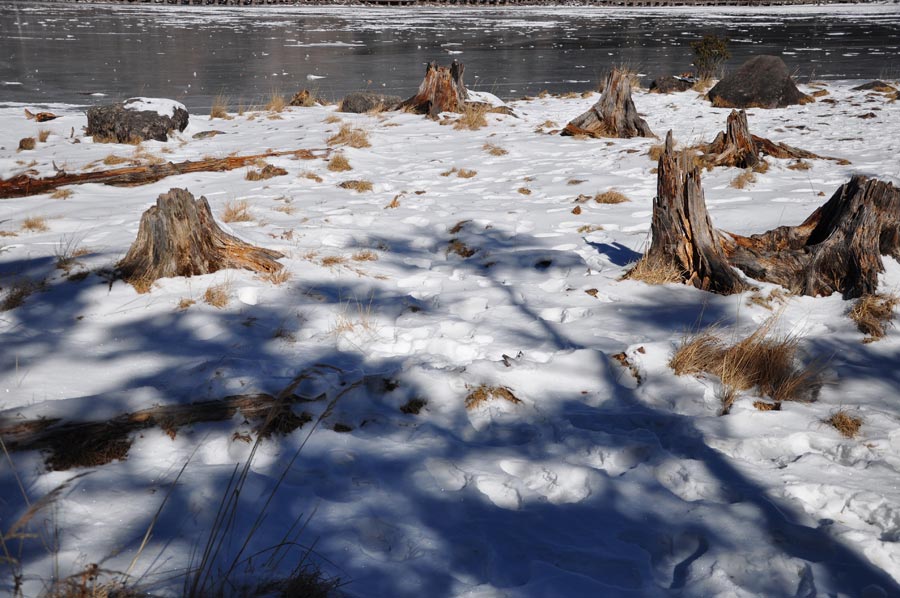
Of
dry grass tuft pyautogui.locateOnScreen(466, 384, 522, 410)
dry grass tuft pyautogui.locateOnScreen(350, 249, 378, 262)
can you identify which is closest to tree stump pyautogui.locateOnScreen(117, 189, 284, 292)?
dry grass tuft pyautogui.locateOnScreen(350, 249, 378, 262)

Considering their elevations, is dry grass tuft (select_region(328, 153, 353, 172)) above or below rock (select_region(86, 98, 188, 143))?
below

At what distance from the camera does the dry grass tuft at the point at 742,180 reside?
6.46 metres

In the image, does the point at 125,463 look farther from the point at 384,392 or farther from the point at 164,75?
the point at 164,75

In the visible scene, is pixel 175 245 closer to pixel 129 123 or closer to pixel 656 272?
pixel 656 272

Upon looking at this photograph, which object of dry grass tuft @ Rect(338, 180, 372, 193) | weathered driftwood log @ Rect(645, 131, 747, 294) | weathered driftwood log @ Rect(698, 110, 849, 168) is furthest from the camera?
weathered driftwood log @ Rect(698, 110, 849, 168)

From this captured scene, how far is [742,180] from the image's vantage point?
6.52 meters

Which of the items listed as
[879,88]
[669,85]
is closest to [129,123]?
[669,85]

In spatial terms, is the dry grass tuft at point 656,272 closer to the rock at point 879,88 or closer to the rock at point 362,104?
the rock at point 362,104

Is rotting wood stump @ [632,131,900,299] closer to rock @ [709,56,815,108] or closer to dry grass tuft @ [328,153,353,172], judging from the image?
dry grass tuft @ [328,153,353,172]

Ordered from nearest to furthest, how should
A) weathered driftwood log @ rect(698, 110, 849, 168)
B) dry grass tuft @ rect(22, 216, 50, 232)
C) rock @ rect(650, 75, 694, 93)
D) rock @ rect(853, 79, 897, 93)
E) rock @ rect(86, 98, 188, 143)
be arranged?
dry grass tuft @ rect(22, 216, 50, 232), weathered driftwood log @ rect(698, 110, 849, 168), rock @ rect(86, 98, 188, 143), rock @ rect(853, 79, 897, 93), rock @ rect(650, 75, 694, 93)

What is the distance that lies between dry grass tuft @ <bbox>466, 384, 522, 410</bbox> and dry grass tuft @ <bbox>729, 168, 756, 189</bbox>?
4509 mm

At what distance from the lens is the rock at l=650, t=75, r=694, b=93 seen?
14.4m

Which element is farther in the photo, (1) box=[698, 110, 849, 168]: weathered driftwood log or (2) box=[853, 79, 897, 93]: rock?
(2) box=[853, 79, 897, 93]: rock

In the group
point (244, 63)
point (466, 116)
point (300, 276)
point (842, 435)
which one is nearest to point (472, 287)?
point (300, 276)
